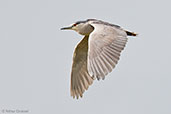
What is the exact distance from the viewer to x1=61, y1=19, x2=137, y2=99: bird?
9227 mm

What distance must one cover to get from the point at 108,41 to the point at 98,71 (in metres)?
0.96

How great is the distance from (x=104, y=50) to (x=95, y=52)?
22 centimetres

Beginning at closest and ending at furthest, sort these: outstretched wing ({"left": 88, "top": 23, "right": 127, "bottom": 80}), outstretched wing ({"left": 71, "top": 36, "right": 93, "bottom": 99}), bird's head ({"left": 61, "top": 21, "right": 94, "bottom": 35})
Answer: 1. outstretched wing ({"left": 88, "top": 23, "right": 127, "bottom": 80})
2. bird's head ({"left": 61, "top": 21, "right": 94, "bottom": 35})
3. outstretched wing ({"left": 71, "top": 36, "right": 93, "bottom": 99})

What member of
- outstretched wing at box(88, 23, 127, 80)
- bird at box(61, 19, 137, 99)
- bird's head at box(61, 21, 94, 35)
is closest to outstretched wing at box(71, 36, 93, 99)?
bird at box(61, 19, 137, 99)

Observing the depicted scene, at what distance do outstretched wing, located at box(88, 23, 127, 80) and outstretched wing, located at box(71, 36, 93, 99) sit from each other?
1.85m

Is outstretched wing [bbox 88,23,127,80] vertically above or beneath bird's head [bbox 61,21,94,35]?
beneath

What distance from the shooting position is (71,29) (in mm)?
12320

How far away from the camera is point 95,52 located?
945cm

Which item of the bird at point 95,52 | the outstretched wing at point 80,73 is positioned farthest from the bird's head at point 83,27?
the outstretched wing at point 80,73

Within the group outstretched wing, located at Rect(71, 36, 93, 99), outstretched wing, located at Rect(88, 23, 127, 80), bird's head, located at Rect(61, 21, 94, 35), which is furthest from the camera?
outstretched wing, located at Rect(71, 36, 93, 99)

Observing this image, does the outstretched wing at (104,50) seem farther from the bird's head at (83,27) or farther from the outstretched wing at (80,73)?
the outstretched wing at (80,73)

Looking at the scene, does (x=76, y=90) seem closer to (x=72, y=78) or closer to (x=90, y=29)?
(x=72, y=78)

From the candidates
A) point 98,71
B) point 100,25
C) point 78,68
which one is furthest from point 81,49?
point 98,71

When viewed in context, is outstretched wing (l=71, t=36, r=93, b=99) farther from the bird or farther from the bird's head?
the bird's head
